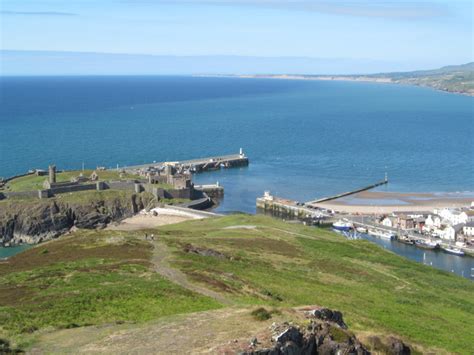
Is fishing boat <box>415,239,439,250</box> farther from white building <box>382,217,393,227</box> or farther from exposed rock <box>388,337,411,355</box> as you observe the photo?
exposed rock <box>388,337,411,355</box>

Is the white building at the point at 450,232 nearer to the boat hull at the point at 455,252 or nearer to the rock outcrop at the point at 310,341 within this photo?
the boat hull at the point at 455,252

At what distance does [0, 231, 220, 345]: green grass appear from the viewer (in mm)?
23516

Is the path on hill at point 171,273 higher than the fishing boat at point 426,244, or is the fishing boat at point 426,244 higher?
the path on hill at point 171,273

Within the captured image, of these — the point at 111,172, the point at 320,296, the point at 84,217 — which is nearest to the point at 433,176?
the point at 111,172

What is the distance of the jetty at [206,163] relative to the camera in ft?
382

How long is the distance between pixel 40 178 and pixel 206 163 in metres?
39.6

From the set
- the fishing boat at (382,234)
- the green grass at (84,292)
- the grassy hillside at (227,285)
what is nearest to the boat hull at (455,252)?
the fishing boat at (382,234)

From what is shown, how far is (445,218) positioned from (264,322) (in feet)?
204

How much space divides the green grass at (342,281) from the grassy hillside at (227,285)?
0.26 ft

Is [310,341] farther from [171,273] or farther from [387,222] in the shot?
[387,222]

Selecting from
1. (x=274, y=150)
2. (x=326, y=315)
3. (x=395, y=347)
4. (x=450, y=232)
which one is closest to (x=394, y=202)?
(x=450, y=232)

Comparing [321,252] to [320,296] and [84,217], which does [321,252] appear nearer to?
[320,296]

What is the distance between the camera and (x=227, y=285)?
29.7 meters

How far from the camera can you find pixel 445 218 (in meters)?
77.7
